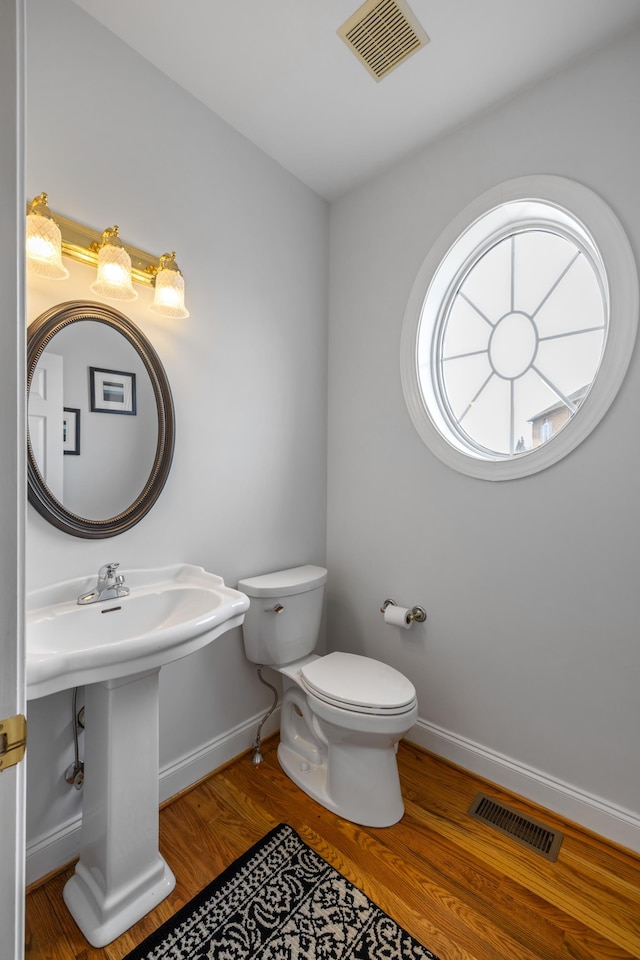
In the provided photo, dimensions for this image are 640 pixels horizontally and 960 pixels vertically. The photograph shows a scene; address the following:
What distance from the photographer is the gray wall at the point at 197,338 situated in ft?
4.32

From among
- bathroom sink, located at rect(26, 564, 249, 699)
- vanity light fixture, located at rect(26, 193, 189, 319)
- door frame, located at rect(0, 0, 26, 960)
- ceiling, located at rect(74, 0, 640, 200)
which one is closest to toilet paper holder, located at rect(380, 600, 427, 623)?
bathroom sink, located at rect(26, 564, 249, 699)

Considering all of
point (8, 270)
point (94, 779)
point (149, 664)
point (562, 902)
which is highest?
point (8, 270)

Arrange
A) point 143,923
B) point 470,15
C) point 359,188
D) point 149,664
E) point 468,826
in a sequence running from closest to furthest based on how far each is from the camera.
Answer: point 149,664
point 143,923
point 470,15
point 468,826
point 359,188

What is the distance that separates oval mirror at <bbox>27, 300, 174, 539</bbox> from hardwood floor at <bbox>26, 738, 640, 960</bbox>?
104cm

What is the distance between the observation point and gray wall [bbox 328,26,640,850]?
1.46 m

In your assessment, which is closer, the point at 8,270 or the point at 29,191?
the point at 8,270

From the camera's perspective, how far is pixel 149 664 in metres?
1.07

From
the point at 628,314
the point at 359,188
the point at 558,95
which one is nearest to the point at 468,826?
the point at 628,314

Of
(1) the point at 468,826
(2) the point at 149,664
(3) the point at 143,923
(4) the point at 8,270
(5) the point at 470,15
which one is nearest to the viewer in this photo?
(4) the point at 8,270

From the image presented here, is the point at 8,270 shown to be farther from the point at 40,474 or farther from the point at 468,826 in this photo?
the point at 468,826

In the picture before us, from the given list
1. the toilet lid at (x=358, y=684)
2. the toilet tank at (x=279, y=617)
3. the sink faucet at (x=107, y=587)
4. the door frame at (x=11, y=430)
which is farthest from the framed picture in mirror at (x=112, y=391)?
the toilet lid at (x=358, y=684)

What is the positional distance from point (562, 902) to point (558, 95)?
101 inches

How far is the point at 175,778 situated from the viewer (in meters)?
1.64

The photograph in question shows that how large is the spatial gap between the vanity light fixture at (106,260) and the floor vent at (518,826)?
2.05 meters
